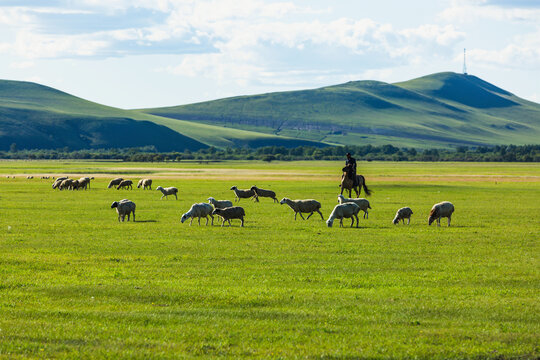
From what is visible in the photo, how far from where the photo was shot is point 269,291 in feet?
55.6

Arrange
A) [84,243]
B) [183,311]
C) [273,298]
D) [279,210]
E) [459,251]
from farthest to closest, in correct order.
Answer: [279,210]
[84,243]
[459,251]
[273,298]
[183,311]

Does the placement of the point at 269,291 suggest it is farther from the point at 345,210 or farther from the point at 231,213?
the point at 231,213

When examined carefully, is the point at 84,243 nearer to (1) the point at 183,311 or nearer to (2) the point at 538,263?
(1) the point at 183,311

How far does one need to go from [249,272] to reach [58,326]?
6.94m

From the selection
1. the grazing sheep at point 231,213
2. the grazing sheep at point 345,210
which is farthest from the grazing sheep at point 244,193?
the grazing sheep at point 345,210

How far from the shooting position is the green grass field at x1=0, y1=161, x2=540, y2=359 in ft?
41.7

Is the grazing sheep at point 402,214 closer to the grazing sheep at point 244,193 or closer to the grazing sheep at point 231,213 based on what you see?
the grazing sheep at point 231,213

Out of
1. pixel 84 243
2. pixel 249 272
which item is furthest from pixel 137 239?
pixel 249 272

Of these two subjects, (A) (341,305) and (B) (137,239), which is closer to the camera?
(A) (341,305)

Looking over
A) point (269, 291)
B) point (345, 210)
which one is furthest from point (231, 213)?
point (269, 291)

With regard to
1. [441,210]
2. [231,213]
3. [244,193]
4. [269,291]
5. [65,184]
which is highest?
[441,210]

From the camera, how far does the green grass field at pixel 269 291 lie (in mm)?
12711

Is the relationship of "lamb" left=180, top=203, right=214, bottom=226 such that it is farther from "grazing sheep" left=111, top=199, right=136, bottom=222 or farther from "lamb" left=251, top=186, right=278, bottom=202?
"lamb" left=251, top=186, right=278, bottom=202

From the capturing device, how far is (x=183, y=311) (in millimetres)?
15016
